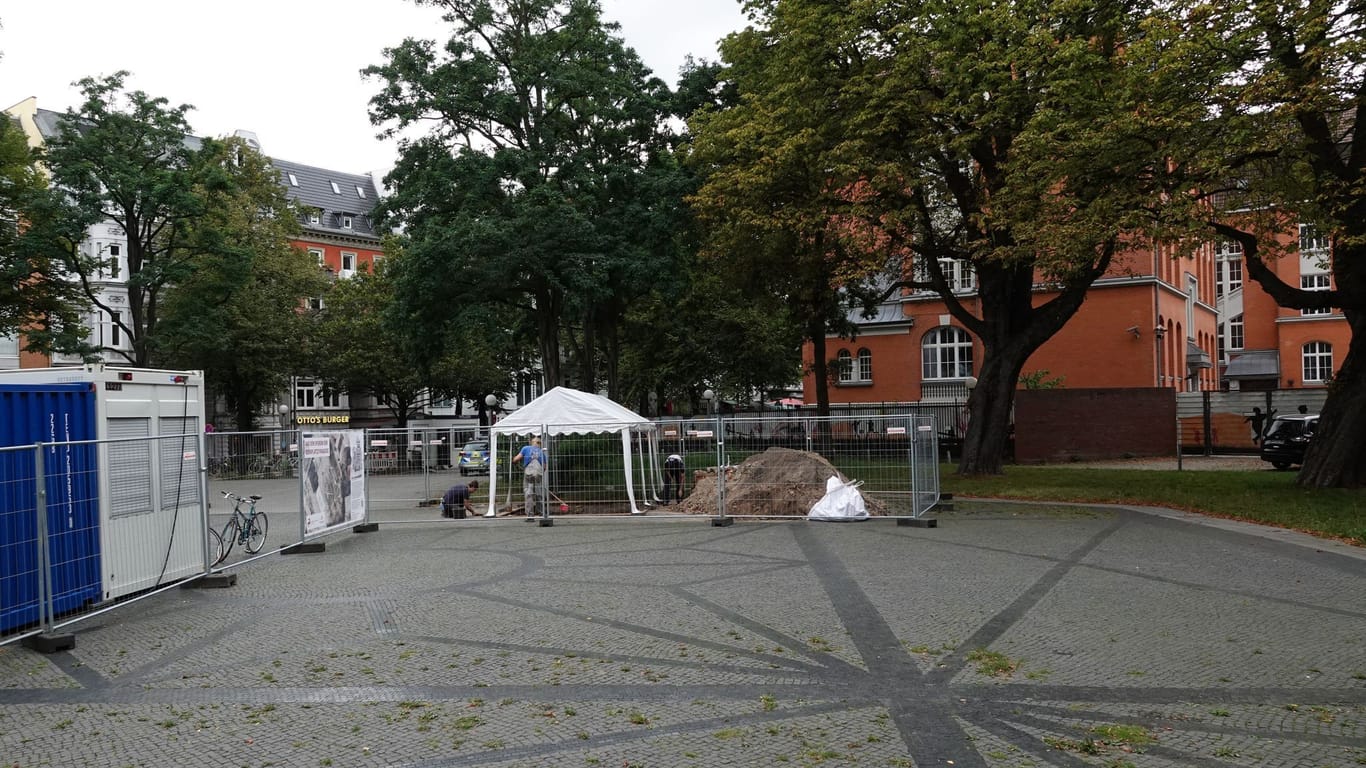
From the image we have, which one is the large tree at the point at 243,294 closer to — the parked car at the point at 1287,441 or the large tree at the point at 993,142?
the large tree at the point at 993,142

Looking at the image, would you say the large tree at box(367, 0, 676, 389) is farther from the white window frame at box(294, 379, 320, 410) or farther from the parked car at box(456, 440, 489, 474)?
the white window frame at box(294, 379, 320, 410)

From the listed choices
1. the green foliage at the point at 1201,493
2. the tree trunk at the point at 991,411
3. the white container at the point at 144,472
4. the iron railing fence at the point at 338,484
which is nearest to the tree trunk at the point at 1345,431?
the green foliage at the point at 1201,493

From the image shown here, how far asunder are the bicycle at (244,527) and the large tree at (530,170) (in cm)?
1391

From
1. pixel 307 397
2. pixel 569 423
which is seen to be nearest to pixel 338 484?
pixel 569 423

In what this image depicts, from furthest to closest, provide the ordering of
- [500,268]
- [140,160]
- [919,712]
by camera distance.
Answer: [140,160] < [500,268] < [919,712]

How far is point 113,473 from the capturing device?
9.69 meters

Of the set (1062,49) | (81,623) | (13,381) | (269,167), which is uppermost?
(269,167)

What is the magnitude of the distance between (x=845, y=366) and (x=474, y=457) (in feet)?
98.5

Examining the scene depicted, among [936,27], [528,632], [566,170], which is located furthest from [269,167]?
[528,632]

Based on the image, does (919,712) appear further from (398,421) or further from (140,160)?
(398,421)

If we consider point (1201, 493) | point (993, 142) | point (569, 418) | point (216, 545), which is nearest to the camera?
point (216, 545)

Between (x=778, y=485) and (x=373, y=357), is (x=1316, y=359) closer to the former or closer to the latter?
(x=778, y=485)

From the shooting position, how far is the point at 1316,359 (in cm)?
5847

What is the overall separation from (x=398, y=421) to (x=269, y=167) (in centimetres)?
1705
